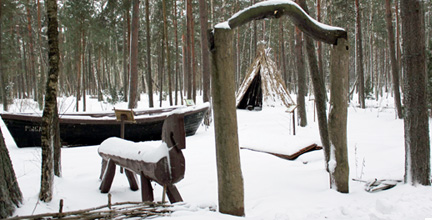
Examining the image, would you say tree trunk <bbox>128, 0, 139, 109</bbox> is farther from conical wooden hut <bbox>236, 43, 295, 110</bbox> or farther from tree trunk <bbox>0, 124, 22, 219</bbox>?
tree trunk <bbox>0, 124, 22, 219</bbox>

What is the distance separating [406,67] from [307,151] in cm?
288

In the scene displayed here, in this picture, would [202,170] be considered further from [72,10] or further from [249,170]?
[72,10]

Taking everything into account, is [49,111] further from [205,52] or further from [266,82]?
[266,82]

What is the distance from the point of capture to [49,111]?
296 cm

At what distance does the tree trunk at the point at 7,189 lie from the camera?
7.67ft

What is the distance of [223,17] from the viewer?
21344mm

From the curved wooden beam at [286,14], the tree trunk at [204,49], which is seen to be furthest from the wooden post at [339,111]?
the tree trunk at [204,49]

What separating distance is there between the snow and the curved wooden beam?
4.50 feet

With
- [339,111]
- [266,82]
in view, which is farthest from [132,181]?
[266,82]

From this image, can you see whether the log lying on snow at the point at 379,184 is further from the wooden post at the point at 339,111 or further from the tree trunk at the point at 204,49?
the tree trunk at the point at 204,49

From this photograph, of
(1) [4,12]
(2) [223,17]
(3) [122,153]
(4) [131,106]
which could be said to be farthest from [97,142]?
(2) [223,17]

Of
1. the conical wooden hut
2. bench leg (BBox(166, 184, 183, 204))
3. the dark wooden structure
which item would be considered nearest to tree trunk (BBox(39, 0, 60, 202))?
the dark wooden structure

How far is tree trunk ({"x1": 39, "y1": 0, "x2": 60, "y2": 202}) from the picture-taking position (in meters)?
2.94

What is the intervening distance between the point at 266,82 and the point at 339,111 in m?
11.9
